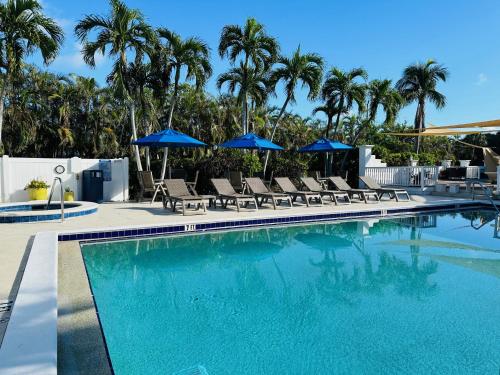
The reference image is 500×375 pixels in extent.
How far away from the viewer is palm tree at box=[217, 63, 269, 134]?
16562 millimetres

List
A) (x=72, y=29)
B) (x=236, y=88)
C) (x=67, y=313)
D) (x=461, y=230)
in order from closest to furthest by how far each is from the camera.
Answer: (x=67, y=313) < (x=461, y=230) < (x=72, y=29) < (x=236, y=88)

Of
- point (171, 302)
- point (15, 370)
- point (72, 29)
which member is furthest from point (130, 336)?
point (72, 29)

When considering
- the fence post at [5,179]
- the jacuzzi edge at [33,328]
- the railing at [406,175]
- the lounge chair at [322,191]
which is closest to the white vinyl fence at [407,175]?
the railing at [406,175]

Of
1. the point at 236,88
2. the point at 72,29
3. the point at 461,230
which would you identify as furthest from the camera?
the point at 236,88

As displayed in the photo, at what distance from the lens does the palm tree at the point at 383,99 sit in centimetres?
1833

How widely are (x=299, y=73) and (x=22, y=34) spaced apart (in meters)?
10.1

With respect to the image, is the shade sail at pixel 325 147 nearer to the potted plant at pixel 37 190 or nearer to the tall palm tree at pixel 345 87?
the tall palm tree at pixel 345 87

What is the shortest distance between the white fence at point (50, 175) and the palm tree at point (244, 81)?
5.62m

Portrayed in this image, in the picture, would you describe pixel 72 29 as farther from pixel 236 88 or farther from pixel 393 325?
pixel 393 325

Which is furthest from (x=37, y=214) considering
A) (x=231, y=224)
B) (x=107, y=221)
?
(x=231, y=224)

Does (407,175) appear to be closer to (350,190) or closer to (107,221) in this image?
(350,190)

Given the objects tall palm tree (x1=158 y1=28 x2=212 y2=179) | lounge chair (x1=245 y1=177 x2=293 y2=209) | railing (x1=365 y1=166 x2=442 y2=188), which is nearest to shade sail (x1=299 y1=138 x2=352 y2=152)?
railing (x1=365 y1=166 x2=442 y2=188)

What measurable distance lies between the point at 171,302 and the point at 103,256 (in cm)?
254

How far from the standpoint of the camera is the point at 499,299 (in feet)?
16.0
